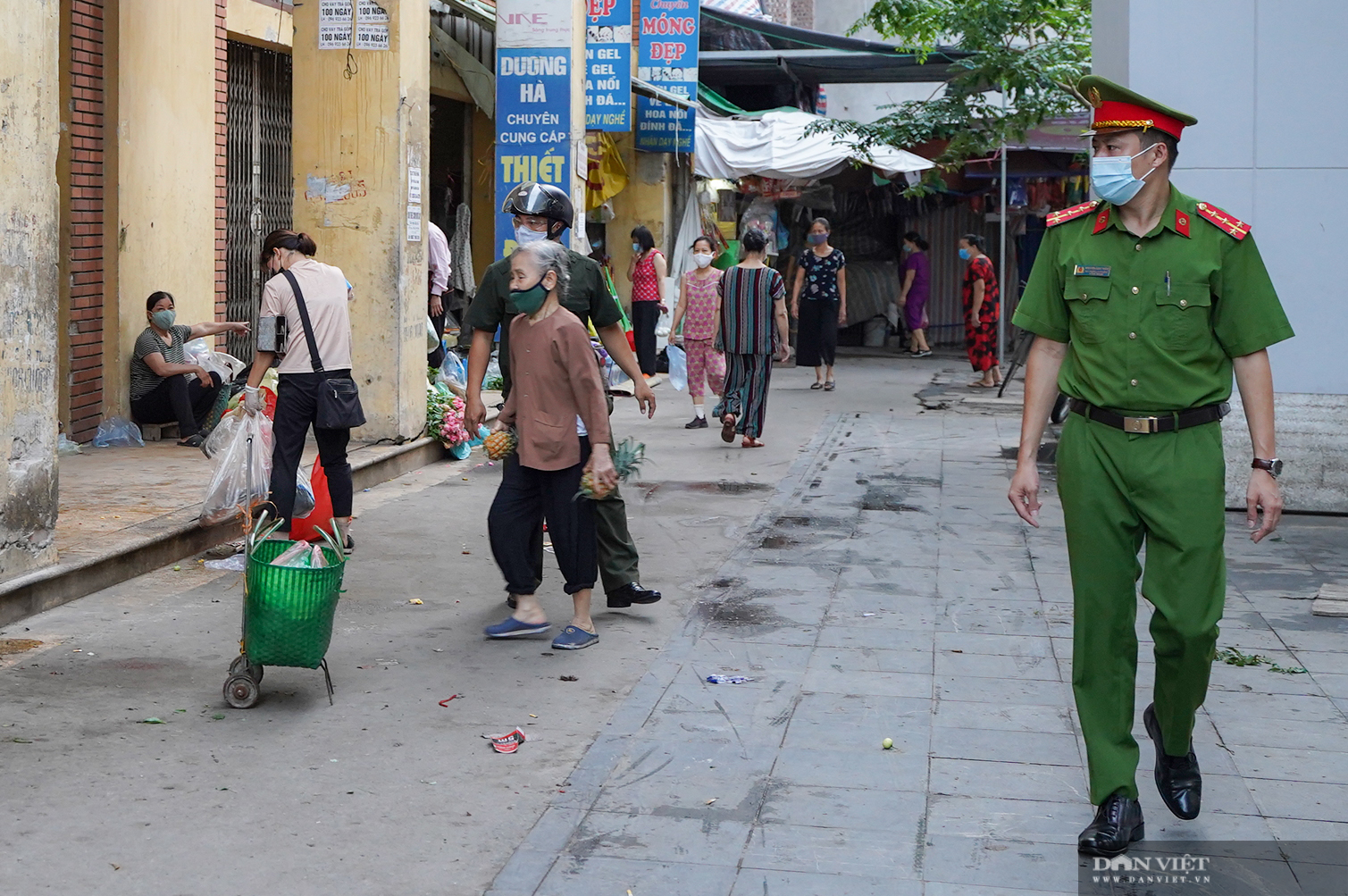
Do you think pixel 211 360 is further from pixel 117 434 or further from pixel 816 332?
pixel 816 332

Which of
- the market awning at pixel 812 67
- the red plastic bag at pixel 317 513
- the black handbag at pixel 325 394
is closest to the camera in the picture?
the black handbag at pixel 325 394

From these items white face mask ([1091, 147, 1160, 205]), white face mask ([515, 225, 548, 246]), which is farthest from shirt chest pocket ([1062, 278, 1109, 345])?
white face mask ([515, 225, 548, 246])

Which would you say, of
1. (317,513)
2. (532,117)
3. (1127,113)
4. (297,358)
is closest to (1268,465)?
(1127,113)

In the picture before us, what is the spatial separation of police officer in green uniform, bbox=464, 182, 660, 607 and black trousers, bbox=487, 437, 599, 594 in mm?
388

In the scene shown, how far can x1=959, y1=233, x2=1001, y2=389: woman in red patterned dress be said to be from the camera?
16891 mm

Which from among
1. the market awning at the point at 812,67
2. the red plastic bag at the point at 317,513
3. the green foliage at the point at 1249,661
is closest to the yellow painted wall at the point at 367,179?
the red plastic bag at the point at 317,513

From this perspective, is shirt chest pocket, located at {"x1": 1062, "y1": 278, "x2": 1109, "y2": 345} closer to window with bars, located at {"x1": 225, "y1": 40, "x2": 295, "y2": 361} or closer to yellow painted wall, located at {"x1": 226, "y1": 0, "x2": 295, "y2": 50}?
yellow painted wall, located at {"x1": 226, "y1": 0, "x2": 295, "y2": 50}

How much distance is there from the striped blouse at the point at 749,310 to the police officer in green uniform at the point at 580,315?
5.34 metres

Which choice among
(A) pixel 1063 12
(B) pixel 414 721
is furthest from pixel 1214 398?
(A) pixel 1063 12

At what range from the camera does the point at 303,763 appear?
4.70m

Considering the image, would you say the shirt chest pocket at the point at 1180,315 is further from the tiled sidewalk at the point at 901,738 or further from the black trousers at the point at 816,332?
the black trousers at the point at 816,332

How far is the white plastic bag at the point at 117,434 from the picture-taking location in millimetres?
10625

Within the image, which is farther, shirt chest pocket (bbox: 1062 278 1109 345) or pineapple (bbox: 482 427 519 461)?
pineapple (bbox: 482 427 519 461)

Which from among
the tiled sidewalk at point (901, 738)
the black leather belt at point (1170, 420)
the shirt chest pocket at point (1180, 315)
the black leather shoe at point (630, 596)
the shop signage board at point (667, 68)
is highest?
the shop signage board at point (667, 68)
